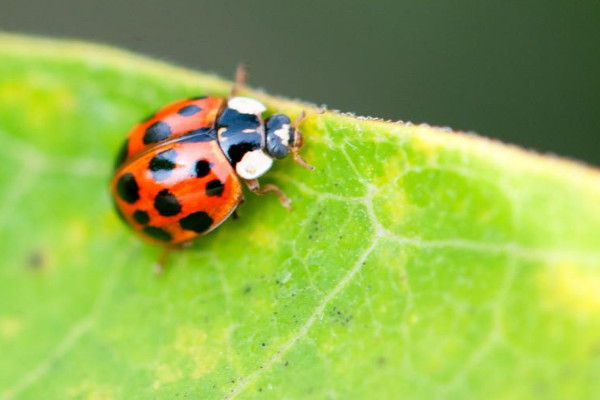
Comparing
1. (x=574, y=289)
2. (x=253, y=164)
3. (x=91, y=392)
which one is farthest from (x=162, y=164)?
(x=574, y=289)

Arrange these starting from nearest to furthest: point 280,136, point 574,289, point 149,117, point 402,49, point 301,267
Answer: point 574,289 → point 301,267 → point 280,136 → point 149,117 → point 402,49

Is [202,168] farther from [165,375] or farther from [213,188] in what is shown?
[165,375]

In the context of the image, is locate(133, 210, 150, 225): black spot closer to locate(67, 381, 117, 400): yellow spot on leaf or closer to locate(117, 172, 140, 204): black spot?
locate(117, 172, 140, 204): black spot

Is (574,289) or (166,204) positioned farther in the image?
(166,204)

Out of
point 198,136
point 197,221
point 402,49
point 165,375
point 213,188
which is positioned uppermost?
point 402,49

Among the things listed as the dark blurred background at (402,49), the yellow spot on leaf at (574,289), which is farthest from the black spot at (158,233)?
the dark blurred background at (402,49)
